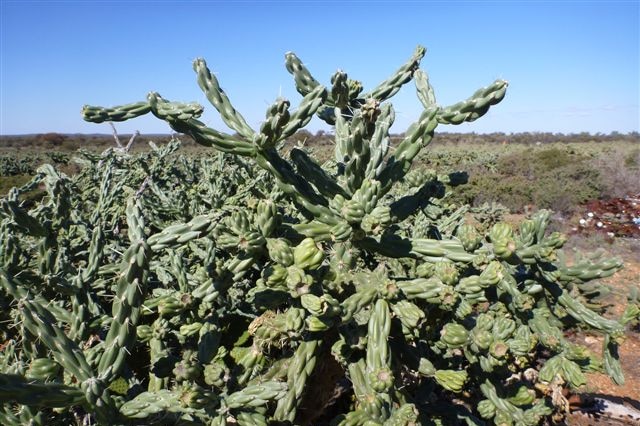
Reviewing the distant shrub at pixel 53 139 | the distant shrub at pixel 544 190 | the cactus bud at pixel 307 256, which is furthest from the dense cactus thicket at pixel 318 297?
the distant shrub at pixel 53 139

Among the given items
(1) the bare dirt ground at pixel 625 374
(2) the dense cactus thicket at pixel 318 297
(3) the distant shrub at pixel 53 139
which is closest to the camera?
(2) the dense cactus thicket at pixel 318 297

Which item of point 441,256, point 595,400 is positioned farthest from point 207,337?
point 595,400

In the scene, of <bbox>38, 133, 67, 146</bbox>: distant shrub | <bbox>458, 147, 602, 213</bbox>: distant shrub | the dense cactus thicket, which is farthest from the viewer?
<bbox>38, 133, 67, 146</bbox>: distant shrub

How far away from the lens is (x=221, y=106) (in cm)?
216

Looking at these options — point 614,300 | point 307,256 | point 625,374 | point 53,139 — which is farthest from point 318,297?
point 53,139

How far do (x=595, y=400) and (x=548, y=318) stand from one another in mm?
2538

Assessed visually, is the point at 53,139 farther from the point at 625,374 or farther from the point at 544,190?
the point at 625,374

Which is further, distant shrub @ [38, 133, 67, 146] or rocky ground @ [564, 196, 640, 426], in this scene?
distant shrub @ [38, 133, 67, 146]

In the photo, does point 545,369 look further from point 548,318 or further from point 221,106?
point 221,106

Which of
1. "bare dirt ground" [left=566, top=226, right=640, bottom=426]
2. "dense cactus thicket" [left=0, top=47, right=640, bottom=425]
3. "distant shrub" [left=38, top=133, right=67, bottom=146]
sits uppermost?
"distant shrub" [left=38, top=133, right=67, bottom=146]

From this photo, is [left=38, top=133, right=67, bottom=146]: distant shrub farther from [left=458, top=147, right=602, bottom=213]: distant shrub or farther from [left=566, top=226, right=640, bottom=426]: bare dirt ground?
[left=566, top=226, right=640, bottom=426]: bare dirt ground

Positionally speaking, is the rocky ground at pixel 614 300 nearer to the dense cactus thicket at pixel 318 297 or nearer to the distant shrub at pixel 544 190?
the distant shrub at pixel 544 190

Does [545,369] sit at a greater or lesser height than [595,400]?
greater

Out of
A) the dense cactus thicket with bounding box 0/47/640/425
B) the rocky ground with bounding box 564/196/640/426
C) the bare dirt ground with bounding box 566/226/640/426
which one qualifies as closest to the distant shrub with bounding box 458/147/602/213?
the rocky ground with bounding box 564/196/640/426
